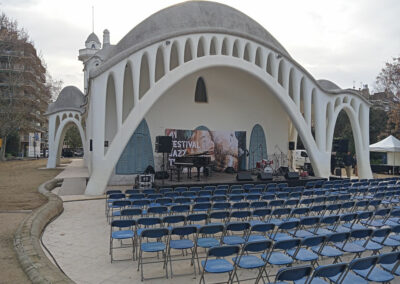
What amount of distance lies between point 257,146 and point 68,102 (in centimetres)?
1674

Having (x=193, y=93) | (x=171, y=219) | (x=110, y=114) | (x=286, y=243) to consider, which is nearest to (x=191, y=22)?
(x=193, y=93)

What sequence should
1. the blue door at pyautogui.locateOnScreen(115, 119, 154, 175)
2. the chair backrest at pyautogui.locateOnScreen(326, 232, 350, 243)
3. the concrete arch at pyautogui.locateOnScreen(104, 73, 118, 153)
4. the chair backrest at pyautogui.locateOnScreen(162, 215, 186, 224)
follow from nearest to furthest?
the chair backrest at pyautogui.locateOnScreen(326, 232, 350, 243)
the chair backrest at pyautogui.locateOnScreen(162, 215, 186, 224)
the concrete arch at pyautogui.locateOnScreen(104, 73, 118, 153)
the blue door at pyautogui.locateOnScreen(115, 119, 154, 175)

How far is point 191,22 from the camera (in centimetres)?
1677

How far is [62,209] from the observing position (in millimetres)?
9969

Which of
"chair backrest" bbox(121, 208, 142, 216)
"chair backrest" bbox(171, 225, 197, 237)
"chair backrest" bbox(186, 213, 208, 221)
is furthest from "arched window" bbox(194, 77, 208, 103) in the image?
"chair backrest" bbox(171, 225, 197, 237)

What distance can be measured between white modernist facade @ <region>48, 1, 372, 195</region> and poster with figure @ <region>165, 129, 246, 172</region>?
0.48 metres

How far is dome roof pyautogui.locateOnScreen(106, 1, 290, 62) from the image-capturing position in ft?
53.7

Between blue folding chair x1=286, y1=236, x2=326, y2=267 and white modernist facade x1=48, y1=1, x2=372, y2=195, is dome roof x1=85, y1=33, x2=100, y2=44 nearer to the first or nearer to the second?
white modernist facade x1=48, y1=1, x2=372, y2=195

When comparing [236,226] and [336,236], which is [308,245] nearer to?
[336,236]

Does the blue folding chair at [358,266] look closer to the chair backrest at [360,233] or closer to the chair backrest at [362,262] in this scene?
the chair backrest at [362,262]

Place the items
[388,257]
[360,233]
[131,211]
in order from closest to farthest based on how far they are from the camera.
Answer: [388,257] → [360,233] → [131,211]

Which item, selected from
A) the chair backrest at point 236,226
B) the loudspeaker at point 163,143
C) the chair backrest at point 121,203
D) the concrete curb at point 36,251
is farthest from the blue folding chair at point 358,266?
the loudspeaker at point 163,143

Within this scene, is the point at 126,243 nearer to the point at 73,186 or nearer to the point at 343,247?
the point at 343,247

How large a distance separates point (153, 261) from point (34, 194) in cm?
900
